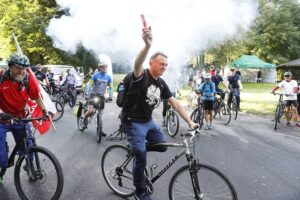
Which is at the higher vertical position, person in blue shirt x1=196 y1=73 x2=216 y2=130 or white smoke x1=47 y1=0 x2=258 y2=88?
white smoke x1=47 y1=0 x2=258 y2=88

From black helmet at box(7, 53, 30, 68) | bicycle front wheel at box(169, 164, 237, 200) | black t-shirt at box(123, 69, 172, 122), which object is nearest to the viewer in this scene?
bicycle front wheel at box(169, 164, 237, 200)

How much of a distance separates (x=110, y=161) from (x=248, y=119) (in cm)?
1034

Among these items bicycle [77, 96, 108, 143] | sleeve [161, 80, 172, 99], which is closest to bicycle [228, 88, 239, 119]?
bicycle [77, 96, 108, 143]

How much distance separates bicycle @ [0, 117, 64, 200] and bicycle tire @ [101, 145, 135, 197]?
90cm

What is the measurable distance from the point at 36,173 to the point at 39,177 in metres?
0.06

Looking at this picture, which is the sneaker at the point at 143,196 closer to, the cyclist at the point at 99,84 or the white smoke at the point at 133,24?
the cyclist at the point at 99,84

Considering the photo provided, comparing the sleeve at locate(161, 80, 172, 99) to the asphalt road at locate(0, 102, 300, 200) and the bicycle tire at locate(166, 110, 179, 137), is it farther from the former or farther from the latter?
the bicycle tire at locate(166, 110, 179, 137)

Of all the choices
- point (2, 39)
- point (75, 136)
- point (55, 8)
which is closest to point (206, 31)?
point (55, 8)

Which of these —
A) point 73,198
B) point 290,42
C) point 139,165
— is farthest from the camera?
point 290,42

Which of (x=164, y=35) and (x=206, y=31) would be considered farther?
(x=206, y=31)

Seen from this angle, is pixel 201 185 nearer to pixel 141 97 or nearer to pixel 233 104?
pixel 141 97

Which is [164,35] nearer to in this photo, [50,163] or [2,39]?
[2,39]

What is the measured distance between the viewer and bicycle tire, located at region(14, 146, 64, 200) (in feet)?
14.8

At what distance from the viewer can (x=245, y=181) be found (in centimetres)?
612
